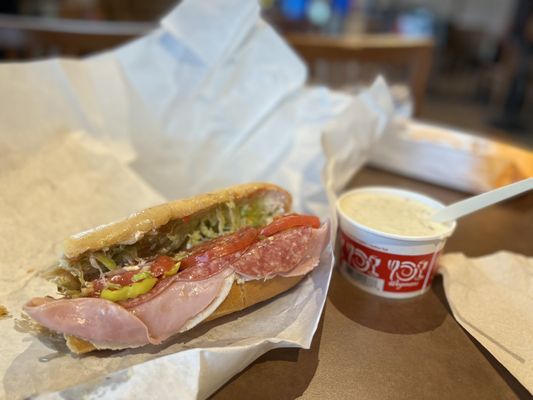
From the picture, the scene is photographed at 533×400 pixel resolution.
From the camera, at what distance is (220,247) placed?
1021 millimetres

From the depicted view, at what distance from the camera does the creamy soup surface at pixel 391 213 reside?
113cm

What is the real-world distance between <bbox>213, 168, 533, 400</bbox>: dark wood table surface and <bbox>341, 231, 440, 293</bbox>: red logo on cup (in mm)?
38

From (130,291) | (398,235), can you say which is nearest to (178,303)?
(130,291)

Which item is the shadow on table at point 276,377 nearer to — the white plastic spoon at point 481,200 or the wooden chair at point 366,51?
the white plastic spoon at point 481,200

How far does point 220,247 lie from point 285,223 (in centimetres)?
18

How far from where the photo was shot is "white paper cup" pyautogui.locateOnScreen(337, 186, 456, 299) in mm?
1077

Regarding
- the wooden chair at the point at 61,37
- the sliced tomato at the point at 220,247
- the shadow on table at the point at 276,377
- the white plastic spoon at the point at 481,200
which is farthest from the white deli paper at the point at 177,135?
the wooden chair at the point at 61,37

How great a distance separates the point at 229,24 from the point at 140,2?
266 inches

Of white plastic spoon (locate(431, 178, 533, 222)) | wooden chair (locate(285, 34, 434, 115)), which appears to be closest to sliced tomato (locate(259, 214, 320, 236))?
white plastic spoon (locate(431, 178, 533, 222))

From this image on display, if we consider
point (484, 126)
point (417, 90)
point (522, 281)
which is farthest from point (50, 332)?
point (484, 126)

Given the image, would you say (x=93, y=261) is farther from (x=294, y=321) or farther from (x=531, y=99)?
(x=531, y=99)

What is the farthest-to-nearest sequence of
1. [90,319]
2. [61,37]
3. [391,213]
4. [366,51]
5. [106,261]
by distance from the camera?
[366,51]
[61,37]
[391,213]
[106,261]
[90,319]

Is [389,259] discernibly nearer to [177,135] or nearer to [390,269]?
[390,269]

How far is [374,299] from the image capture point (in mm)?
1128
